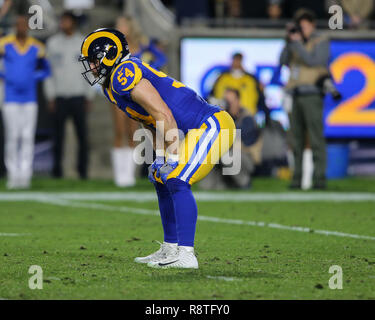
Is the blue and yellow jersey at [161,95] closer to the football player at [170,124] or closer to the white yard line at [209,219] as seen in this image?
the football player at [170,124]

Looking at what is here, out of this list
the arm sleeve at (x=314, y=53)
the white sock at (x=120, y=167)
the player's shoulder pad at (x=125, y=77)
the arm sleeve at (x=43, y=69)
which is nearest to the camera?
the player's shoulder pad at (x=125, y=77)

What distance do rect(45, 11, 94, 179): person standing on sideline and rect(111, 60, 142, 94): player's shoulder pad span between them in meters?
8.79

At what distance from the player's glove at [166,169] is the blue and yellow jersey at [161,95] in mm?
262

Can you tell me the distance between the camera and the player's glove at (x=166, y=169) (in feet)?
20.2

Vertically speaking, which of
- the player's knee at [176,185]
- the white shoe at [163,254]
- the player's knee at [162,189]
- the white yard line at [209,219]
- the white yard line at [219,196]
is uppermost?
the player's knee at [176,185]

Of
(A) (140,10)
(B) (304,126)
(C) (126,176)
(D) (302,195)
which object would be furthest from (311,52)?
(A) (140,10)

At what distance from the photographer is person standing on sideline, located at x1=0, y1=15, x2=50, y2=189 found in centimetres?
1394

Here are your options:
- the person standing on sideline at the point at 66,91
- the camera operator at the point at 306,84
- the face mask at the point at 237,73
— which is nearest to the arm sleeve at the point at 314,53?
the camera operator at the point at 306,84

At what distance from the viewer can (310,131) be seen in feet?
44.3

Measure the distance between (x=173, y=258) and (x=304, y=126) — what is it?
7883mm

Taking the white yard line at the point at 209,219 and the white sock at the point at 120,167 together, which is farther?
the white sock at the point at 120,167

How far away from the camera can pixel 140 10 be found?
17000mm

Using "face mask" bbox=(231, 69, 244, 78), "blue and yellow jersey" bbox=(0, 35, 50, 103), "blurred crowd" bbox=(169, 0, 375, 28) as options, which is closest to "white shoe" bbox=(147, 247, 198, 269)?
"blue and yellow jersey" bbox=(0, 35, 50, 103)
